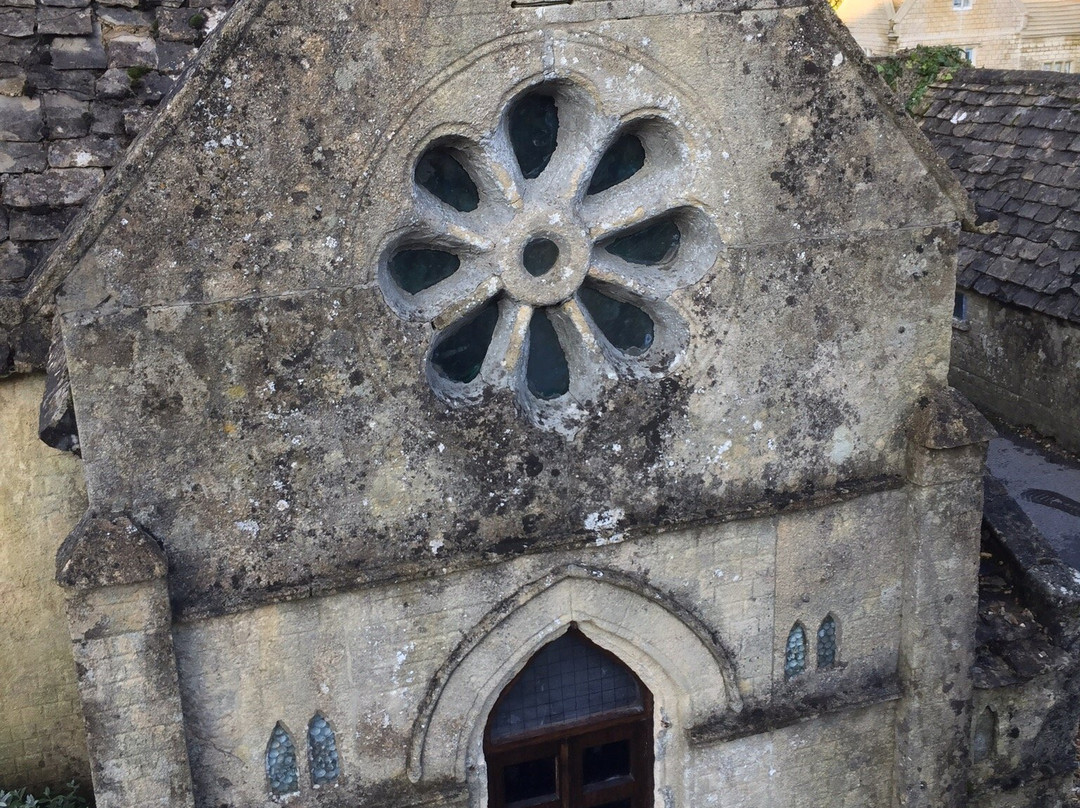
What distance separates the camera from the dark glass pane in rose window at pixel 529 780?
629 centimetres

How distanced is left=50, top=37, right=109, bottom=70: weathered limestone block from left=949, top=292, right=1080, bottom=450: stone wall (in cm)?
924

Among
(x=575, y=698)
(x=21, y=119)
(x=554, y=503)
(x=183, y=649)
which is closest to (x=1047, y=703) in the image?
(x=575, y=698)

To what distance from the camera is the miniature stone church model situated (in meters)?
4.85

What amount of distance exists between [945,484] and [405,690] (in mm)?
3183

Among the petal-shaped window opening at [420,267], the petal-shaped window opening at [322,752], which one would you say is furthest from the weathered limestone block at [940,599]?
the petal-shaped window opening at [322,752]

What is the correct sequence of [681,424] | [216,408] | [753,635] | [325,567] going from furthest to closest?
[753,635], [681,424], [325,567], [216,408]

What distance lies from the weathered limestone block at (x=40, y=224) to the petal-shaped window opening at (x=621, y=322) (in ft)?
9.15

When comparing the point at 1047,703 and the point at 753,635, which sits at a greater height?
the point at 753,635

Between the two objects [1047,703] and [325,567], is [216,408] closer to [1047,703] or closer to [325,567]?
[325,567]

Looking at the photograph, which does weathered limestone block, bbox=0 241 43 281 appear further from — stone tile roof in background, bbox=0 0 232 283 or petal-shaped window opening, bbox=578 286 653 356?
petal-shaped window opening, bbox=578 286 653 356

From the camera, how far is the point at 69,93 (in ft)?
19.9

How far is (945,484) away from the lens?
6305 millimetres

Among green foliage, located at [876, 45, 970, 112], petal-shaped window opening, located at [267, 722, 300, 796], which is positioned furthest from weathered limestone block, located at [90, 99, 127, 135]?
green foliage, located at [876, 45, 970, 112]

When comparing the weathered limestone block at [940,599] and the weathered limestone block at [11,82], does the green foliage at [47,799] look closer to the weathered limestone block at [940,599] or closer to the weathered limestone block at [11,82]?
the weathered limestone block at [11,82]
